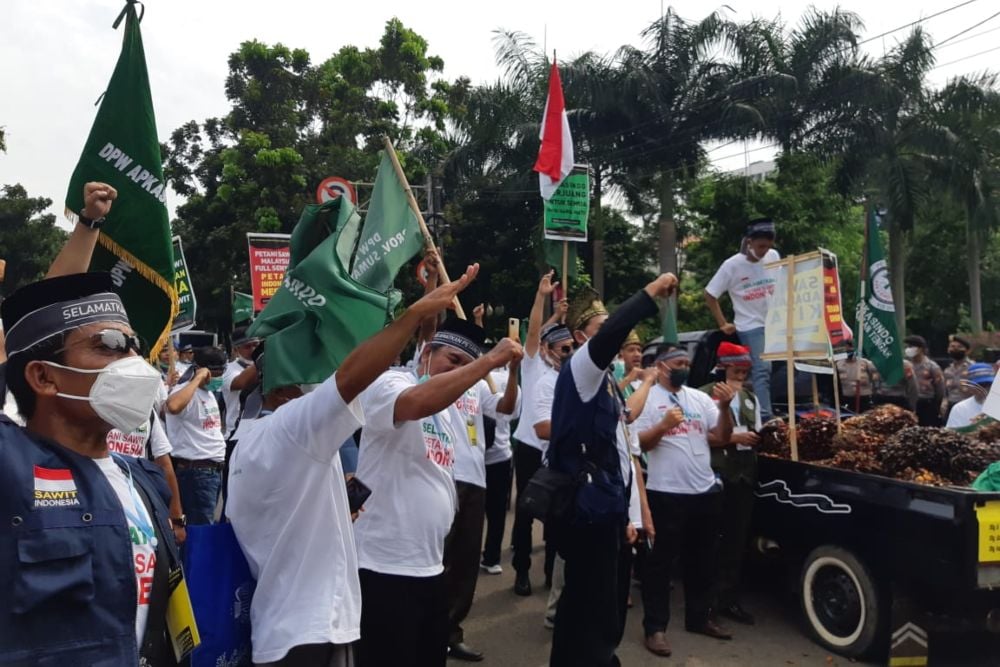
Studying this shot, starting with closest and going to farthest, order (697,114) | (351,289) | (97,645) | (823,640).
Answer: (97,645) < (351,289) < (823,640) < (697,114)

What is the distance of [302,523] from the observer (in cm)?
265

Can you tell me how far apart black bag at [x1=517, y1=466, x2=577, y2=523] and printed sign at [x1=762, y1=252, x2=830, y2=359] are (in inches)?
97.7

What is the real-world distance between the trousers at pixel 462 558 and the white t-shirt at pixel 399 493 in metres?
1.05

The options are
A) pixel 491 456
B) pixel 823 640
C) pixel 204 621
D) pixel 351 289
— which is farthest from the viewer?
pixel 491 456

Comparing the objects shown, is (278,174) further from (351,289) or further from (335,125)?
(351,289)

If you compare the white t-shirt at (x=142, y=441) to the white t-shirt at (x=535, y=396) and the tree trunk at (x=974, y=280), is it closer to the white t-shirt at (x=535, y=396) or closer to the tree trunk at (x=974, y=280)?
the white t-shirt at (x=535, y=396)

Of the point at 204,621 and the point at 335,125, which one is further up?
the point at 335,125

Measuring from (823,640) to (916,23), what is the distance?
17523 millimetres

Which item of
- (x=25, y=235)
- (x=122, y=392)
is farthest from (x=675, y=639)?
(x=25, y=235)

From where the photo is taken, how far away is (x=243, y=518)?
266 cm

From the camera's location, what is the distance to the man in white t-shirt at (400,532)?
3.45 m

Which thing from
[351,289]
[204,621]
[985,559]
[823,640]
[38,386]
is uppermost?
[351,289]

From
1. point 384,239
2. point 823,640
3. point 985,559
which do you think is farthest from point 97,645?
point 823,640

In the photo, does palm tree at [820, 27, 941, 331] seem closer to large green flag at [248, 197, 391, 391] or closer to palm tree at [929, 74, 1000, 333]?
palm tree at [929, 74, 1000, 333]
